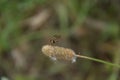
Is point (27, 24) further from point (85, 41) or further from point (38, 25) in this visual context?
point (85, 41)

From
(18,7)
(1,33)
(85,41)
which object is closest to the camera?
(18,7)

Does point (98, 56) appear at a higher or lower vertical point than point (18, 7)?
lower

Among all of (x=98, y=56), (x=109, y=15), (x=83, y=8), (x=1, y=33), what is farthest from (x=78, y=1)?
(x=1, y=33)

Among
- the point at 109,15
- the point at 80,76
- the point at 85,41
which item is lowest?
the point at 80,76

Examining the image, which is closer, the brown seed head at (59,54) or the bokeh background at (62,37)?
the brown seed head at (59,54)

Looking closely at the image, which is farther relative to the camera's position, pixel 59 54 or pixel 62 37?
pixel 62 37

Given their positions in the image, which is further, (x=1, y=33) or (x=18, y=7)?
(x=1, y=33)

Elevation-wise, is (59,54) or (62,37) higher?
(59,54)

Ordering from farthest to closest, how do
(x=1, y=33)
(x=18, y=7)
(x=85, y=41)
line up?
1. (x=85, y=41)
2. (x=1, y=33)
3. (x=18, y=7)
